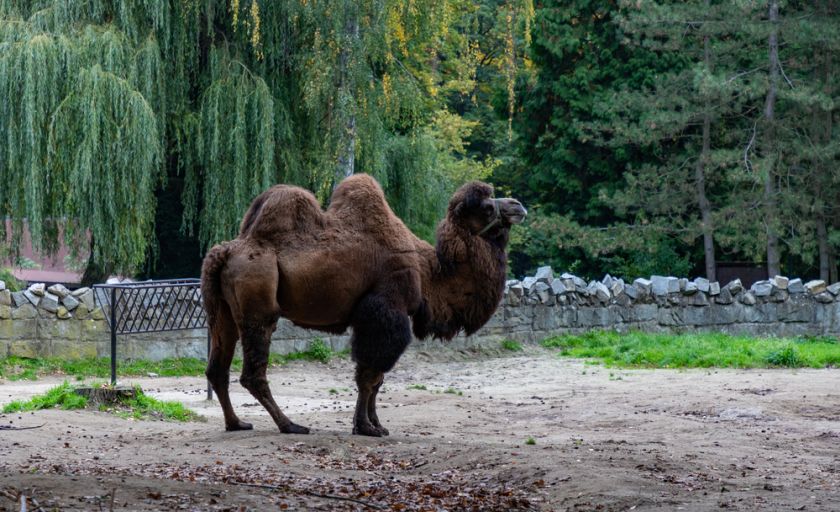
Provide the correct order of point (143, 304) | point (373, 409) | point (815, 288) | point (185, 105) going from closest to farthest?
point (373, 409), point (143, 304), point (185, 105), point (815, 288)

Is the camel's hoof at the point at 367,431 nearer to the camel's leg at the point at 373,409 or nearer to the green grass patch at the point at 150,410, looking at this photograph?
the camel's leg at the point at 373,409

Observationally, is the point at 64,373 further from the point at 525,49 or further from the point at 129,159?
the point at 525,49

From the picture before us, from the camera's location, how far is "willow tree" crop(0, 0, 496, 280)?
1911 cm

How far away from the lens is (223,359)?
10.2 meters

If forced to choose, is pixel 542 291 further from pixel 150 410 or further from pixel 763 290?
pixel 150 410

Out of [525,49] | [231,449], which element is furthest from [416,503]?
[525,49]

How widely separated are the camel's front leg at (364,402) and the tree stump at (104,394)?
9.27 ft

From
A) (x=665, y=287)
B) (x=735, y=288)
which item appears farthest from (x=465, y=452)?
(x=735, y=288)

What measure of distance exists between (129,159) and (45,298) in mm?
3330

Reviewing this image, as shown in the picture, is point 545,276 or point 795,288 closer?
point 545,276

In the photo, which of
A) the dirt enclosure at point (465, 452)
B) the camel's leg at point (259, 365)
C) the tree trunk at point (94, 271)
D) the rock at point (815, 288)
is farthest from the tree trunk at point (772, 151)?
the camel's leg at point (259, 365)

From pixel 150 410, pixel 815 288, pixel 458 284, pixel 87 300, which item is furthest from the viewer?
pixel 815 288

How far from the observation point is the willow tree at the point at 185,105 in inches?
752

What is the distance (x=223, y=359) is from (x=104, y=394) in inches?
83.4
